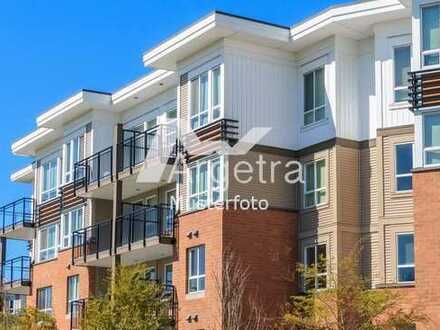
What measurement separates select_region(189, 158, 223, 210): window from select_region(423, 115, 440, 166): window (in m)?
7.49

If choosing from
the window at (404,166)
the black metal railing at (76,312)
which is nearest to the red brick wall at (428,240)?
the window at (404,166)

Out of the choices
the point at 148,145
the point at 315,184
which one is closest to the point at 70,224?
the point at 148,145

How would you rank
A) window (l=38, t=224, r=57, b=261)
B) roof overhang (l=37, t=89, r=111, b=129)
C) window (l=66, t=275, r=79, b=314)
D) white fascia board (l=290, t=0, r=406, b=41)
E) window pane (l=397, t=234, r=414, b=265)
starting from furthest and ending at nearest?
window (l=38, t=224, r=57, b=261) → window (l=66, t=275, r=79, b=314) → roof overhang (l=37, t=89, r=111, b=129) → white fascia board (l=290, t=0, r=406, b=41) → window pane (l=397, t=234, r=414, b=265)

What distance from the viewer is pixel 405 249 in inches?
1214

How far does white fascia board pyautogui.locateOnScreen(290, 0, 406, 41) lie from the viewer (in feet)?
103

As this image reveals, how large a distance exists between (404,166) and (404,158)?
10.0 inches

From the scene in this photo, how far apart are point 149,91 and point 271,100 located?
25.4ft

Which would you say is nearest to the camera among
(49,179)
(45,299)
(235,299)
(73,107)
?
(235,299)

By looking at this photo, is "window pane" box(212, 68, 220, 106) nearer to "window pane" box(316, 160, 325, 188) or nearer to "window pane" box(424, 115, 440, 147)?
"window pane" box(316, 160, 325, 188)

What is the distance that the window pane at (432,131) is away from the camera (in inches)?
1120

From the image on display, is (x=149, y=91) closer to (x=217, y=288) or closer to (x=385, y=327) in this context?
(x=217, y=288)

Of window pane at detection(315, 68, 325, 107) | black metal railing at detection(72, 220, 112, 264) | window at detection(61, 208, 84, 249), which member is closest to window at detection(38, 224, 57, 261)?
window at detection(61, 208, 84, 249)

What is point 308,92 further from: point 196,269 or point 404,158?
point 196,269

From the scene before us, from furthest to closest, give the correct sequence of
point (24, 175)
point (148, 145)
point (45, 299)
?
point (24, 175) → point (45, 299) → point (148, 145)
